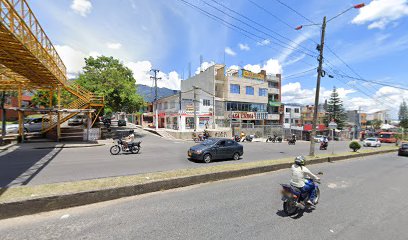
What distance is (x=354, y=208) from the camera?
598cm

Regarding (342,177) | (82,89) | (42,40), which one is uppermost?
(42,40)

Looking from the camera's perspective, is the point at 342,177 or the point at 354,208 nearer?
the point at 354,208

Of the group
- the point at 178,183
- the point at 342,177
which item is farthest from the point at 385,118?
the point at 178,183

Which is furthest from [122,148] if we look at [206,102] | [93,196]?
[206,102]

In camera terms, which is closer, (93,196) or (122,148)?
(93,196)

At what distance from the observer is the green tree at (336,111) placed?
65188 mm

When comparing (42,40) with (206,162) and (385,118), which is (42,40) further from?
(385,118)

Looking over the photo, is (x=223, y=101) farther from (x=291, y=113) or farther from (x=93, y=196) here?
(x=93, y=196)

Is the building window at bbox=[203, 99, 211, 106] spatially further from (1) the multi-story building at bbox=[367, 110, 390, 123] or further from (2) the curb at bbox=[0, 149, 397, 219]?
(1) the multi-story building at bbox=[367, 110, 390, 123]

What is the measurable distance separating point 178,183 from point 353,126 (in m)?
81.8

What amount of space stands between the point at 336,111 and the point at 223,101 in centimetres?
4631

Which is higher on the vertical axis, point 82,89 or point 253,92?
point 253,92

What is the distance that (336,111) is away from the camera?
219 feet

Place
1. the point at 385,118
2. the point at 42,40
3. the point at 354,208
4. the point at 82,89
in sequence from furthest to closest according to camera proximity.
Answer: the point at 385,118 → the point at 82,89 → the point at 42,40 → the point at 354,208
